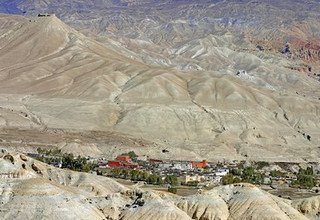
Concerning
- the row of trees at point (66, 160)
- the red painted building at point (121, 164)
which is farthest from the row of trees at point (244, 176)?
the row of trees at point (66, 160)

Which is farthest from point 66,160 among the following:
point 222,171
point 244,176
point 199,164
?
point 244,176

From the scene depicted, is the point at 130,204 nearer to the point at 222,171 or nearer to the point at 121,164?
the point at 121,164

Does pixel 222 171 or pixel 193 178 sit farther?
pixel 222 171

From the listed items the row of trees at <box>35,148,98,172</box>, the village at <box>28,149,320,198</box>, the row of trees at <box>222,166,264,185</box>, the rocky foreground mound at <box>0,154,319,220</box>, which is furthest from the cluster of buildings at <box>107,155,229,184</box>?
the rocky foreground mound at <box>0,154,319,220</box>

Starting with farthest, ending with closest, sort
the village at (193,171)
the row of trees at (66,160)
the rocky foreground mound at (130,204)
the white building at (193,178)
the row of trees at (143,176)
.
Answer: the row of trees at (66,160) < the white building at (193,178) < the village at (193,171) < the row of trees at (143,176) < the rocky foreground mound at (130,204)

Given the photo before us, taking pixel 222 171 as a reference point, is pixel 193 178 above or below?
above

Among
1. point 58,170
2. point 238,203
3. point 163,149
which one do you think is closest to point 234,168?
point 163,149

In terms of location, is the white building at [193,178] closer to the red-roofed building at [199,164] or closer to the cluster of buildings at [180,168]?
the cluster of buildings at [180,168]

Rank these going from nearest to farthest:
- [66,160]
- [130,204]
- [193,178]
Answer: [130,204] < [193,178] < [66,160]
